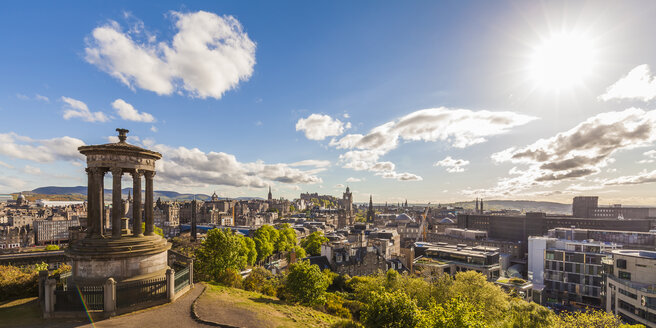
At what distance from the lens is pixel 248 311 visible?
72.2 feet

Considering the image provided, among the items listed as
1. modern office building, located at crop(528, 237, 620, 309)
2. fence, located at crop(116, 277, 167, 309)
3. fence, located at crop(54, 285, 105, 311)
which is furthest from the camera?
modern office building, located at crop(528, 237, 620, 309)

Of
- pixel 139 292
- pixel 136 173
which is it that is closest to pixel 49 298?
pixel 139 292

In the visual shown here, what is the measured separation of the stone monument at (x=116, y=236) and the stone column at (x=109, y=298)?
7.08 feet

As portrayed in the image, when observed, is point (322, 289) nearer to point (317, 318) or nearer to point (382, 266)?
point (317, 318)

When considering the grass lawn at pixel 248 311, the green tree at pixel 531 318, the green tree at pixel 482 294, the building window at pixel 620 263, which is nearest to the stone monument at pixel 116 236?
the grass lawn at pixel 248 311

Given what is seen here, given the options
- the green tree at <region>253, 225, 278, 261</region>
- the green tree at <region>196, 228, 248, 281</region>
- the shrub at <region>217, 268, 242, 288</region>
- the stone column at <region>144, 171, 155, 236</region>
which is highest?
the stone column at <region>144, 171, 155, 236</region>

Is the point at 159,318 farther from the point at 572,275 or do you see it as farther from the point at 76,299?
the point at 572,275

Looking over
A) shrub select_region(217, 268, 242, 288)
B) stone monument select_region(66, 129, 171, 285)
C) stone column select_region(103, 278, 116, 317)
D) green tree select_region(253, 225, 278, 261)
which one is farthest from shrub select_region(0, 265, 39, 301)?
green tree select_region(253, 225, 278, 261)

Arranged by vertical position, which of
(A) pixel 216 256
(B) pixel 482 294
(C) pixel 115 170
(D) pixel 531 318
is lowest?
(B) pixel 482 294

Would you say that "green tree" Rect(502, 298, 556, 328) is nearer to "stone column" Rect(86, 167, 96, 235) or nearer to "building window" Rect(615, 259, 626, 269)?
"stone column" Rect(86, 167, 96, 235)

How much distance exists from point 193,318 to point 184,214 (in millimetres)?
180525

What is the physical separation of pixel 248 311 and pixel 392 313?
11.2 metres

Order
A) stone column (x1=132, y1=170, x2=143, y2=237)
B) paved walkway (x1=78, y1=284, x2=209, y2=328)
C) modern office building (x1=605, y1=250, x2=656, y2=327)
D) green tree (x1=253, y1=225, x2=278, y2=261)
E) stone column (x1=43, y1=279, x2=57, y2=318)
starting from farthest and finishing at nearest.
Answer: green tree (x1=253, y1=225, x2=278, y2=261), modern office building (x1=605, y1=250, x2=656, y2=327), stone column (x1=132, y1=170, x2=143, y2=237), stone column (x1=43, y1=279, x2=57, y2=318), paved walkway (x1=78, y1=284, x2=209, y2=328)

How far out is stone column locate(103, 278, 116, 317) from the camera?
1866 centimetres
